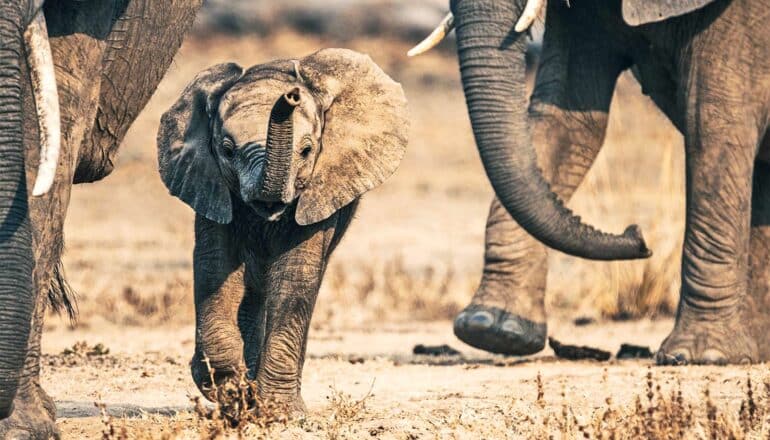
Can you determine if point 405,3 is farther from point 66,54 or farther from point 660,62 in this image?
point 66,54

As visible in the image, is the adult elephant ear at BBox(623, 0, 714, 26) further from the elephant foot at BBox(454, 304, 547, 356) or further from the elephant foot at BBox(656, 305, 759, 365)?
the elephant foot at BBox(454, 304, 547, 356)

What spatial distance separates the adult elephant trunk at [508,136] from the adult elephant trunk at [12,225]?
2631 mm

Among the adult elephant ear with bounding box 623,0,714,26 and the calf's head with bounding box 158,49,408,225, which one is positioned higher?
the adult elephant ear with bounding box 623,0,714,26

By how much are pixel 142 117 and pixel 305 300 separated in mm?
12467

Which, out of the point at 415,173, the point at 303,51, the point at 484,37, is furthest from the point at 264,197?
the point at 303,51

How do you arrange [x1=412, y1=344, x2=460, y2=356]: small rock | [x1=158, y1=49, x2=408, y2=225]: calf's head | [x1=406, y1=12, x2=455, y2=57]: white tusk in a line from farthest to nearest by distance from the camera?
[x1=412, y1=344, x2=460, y2=356]: small rock → [x1=406, y1=12, x2=455, y2=57]: white tusk → [x1=158, y1=49, x2=408, y2=225]: calf's head

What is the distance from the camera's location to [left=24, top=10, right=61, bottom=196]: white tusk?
4.66m

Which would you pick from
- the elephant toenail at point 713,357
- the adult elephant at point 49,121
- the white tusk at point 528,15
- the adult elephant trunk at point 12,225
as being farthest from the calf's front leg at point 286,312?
the elephant toenail at point 713,357

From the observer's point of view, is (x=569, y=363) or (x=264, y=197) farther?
(x=569, y=363)

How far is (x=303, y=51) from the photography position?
64.2 ft

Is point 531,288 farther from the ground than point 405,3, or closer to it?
closer to it

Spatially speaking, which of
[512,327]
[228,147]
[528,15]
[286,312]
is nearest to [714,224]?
[512,327]

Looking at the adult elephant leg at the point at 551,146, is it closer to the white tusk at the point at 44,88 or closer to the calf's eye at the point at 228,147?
the calf's eye at the point at 228,147

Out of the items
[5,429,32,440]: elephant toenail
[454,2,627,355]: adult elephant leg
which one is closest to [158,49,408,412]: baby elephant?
[5,429,32,440]: elephant toenail
